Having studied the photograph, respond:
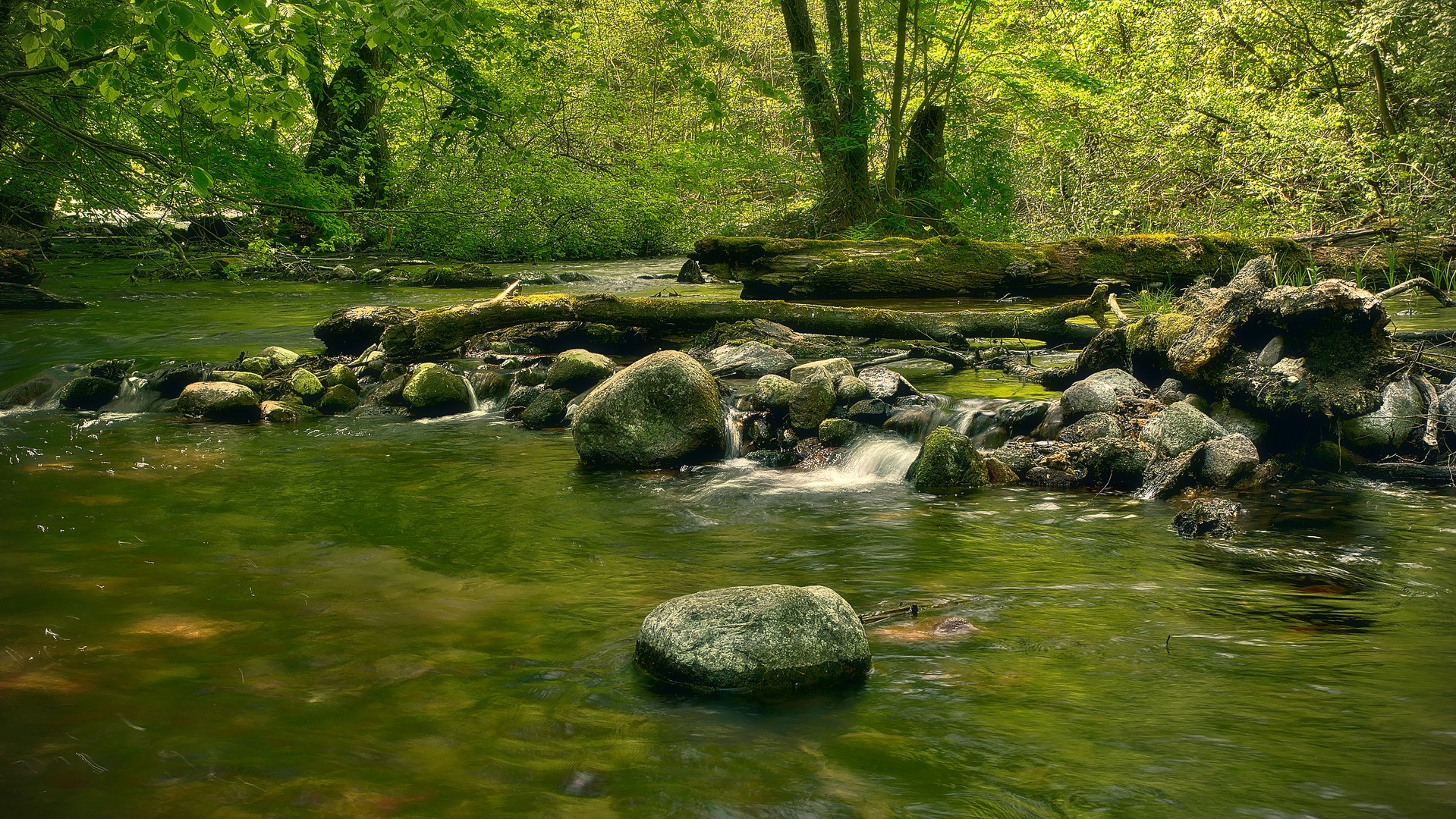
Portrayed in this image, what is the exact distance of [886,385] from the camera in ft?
28.5

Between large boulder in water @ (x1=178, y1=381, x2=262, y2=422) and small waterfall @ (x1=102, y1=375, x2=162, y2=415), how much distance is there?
0.64m

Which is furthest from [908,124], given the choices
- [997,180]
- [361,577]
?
[361,577]

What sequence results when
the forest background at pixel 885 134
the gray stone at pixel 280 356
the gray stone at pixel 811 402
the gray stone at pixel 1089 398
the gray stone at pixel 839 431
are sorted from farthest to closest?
the forest background at pixel 885 134 → the gray stone at pixel 280 356 → the gray stone at pixel 811 402 → the gray stone at pixel 839 431 → the gray stone at pixel 1089 398

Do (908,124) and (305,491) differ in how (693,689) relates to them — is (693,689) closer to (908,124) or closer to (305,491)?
(305,491)

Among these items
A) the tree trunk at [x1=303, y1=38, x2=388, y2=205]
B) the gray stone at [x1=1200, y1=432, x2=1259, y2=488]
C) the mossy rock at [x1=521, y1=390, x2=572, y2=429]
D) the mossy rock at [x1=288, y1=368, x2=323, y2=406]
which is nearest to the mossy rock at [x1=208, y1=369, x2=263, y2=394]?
the mossy rock at [x1=288, y1=368, x2=323, y2=406]

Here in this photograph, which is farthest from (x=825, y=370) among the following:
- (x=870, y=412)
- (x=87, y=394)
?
(x=87, y=394)

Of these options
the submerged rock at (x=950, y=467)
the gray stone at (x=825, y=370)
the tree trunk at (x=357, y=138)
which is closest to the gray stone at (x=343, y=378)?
the gray stone at (x=825, y=370)

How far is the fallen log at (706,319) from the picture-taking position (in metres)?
11.0

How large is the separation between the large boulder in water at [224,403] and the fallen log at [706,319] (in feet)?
6.63

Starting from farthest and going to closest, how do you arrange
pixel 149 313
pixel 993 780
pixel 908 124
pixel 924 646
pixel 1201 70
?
pixel 1201 70 → pixel 908 124 → pixel 149 313 → pixel 924 646 → pixel 993 780

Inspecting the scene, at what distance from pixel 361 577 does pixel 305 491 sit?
7.08ft

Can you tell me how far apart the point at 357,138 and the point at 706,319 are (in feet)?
41.2

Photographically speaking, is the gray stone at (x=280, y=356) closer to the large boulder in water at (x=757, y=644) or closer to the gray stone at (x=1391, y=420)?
the large boulder in water at (x=757, y=644)

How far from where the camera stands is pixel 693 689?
363cm
